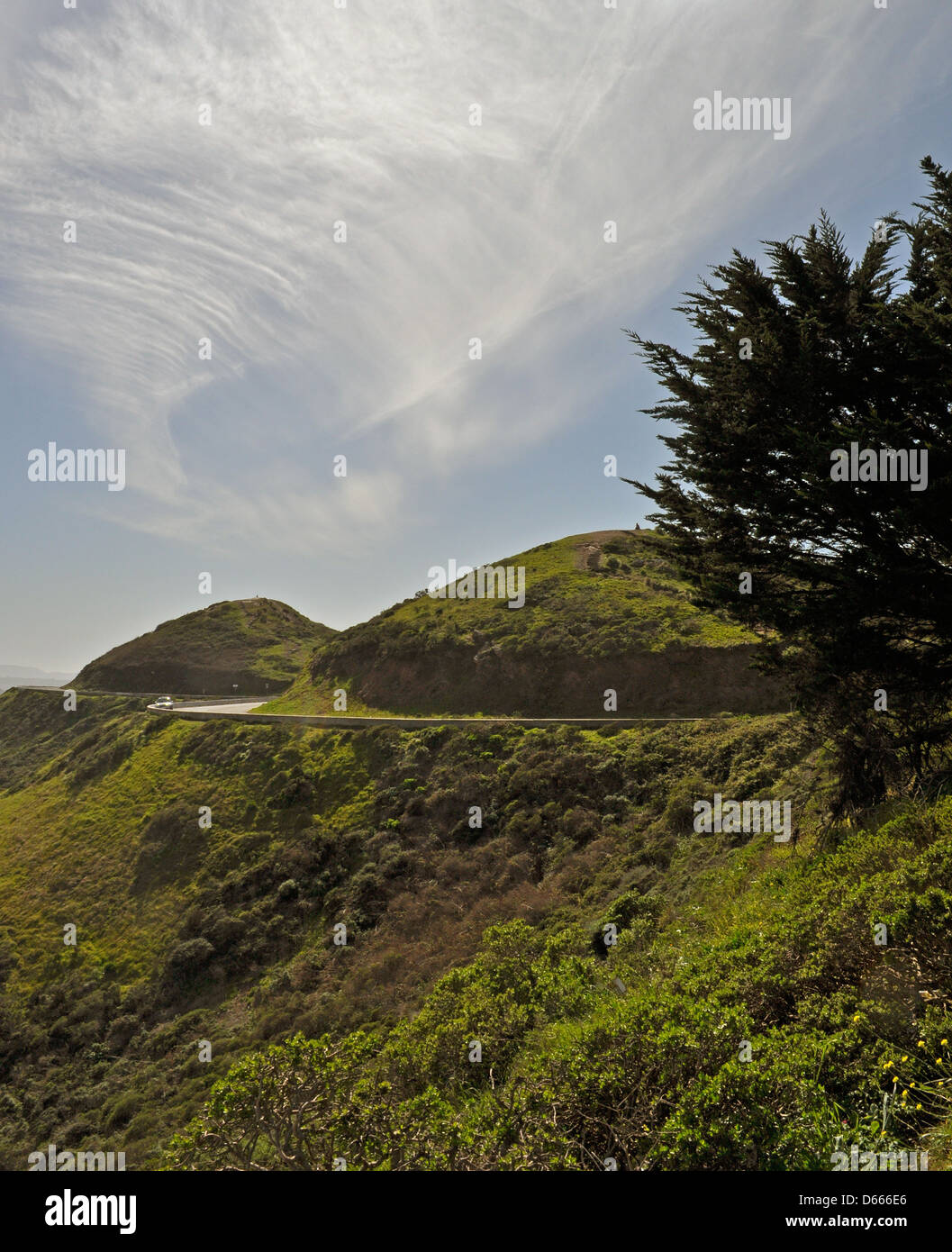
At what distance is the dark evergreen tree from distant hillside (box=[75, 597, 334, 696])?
181 ft

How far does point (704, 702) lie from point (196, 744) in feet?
95.6

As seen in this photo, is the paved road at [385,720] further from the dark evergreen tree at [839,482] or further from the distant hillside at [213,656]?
the distant hillside at [213,656]

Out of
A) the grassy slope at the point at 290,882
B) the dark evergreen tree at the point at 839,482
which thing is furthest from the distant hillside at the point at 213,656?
the dark evergreen tree at the point at 839,482

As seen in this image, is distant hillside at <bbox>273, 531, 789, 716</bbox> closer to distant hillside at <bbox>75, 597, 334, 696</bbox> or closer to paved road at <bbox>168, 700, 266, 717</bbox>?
paved road at <bbox>168, 700, 266, 717</bbox>

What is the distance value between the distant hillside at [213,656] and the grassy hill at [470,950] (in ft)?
63.0

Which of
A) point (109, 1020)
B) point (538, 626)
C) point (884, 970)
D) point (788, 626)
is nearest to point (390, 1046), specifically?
point (884, 970)

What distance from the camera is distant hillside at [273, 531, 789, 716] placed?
2828cm

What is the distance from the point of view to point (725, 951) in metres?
6.53

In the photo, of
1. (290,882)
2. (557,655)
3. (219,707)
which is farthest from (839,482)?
(219,707)

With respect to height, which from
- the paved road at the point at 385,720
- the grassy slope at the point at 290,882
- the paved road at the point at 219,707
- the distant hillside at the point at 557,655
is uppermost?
the distant hillside at the point at 557,655

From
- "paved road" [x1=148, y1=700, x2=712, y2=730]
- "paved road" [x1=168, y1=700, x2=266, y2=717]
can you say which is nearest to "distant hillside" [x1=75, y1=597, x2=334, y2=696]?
"paved road" [x1=168, y1=700, x2=266, y2=717]

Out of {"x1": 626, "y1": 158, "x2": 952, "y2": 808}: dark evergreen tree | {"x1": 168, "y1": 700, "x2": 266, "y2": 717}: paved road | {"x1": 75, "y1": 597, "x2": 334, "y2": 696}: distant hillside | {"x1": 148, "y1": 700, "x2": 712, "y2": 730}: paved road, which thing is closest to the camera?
{"x1": 626, "y1": 158, "x2": 952, "y2": 808}: dark evergreen tree

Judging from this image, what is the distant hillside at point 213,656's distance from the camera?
198 ft

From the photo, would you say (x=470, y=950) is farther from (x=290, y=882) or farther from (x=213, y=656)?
(x=213, y=656)
